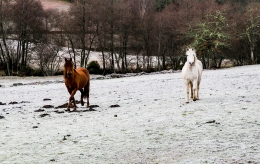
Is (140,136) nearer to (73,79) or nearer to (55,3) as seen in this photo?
(73,79)

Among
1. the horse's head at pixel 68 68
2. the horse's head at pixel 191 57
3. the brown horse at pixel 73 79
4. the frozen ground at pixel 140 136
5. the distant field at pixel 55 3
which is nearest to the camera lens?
the frozen ground at pixel 140 136

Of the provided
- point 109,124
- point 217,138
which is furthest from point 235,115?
point 109,124

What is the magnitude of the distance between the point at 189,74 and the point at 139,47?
62103 millimetres

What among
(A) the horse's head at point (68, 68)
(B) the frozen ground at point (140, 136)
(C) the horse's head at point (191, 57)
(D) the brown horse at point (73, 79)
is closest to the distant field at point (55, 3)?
(D) the brown horse at point (73, 79)

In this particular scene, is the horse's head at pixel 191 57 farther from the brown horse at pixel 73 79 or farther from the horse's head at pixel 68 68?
the horse's head at pixel 68 68

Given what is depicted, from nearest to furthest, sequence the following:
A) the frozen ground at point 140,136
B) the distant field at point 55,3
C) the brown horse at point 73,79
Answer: the frozen ground at point 140,136 < the brown horse at point 73,79 < the distant field at point 55,3

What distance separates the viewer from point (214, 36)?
2475 inches

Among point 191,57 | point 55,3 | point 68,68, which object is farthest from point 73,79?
point 55,3

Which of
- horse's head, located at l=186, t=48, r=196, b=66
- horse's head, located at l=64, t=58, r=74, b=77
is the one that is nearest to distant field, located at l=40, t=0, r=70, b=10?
horse's head, located at l=64, t=58, r=74, b=77

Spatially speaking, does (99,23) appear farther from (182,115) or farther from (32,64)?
(182,115)

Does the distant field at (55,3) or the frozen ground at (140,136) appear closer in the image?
the frozen ground at (140,136)

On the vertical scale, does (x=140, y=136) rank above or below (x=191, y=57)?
below

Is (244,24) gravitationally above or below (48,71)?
above

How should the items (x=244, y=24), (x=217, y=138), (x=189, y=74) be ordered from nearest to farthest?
(x=217, y=138) < (x=189, y=74) < (x=244, y=24)
